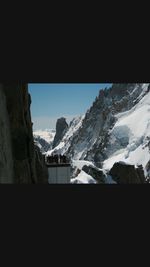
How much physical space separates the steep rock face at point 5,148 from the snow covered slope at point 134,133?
4388 inches

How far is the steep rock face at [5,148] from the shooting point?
363 inches

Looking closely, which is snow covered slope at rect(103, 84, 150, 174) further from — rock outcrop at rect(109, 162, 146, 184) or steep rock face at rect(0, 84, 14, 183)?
steep rock face at rect(0, 84, 14, 183)

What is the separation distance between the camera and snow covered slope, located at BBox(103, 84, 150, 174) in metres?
132

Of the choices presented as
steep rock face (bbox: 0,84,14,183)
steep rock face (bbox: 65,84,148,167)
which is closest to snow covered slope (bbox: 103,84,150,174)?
steep rock face (bbox: 65,84,148,167)

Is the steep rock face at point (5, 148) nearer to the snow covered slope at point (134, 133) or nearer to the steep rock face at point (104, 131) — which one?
the snow covered slope at point (134, 133)

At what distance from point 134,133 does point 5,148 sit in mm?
141591

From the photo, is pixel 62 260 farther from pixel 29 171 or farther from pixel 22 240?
pixel 29 171

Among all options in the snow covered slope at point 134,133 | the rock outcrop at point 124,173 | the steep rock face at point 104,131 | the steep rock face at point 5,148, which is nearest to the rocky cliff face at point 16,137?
the steep rock face at point 5,148

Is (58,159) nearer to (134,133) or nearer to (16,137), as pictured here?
(16,137)

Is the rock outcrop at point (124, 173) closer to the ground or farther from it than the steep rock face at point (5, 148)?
closer to the ground

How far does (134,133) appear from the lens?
150m

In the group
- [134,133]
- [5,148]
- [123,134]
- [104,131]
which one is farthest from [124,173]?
[104,131]

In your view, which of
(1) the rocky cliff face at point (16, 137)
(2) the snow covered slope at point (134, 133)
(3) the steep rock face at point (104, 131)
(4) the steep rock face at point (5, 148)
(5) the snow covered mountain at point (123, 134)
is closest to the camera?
(4) the steep rock face at point (5, 148)

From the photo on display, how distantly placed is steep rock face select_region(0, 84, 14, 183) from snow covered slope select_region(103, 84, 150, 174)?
111 m
